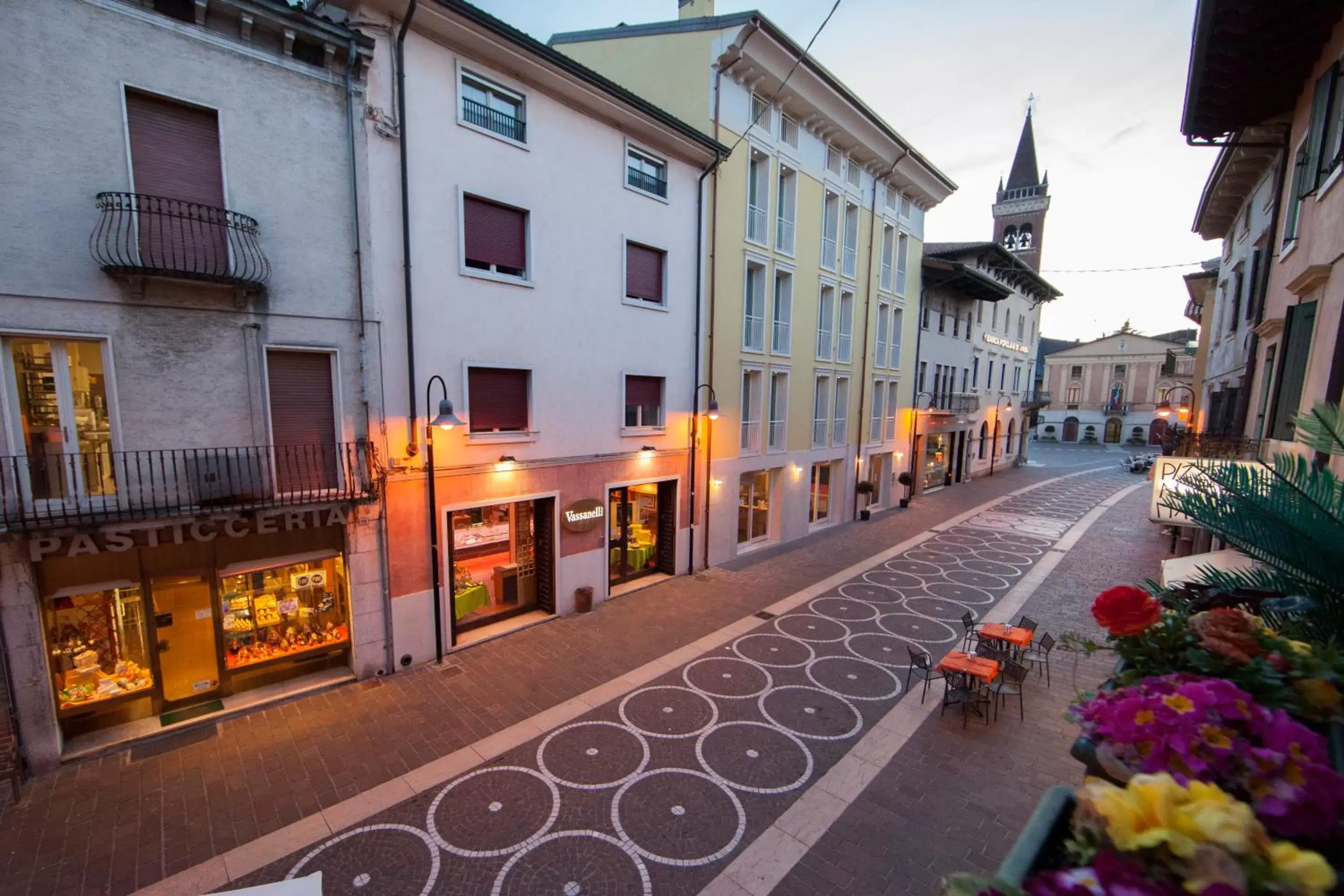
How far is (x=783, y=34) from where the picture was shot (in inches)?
595

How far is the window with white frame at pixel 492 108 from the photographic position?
10461 millimetres

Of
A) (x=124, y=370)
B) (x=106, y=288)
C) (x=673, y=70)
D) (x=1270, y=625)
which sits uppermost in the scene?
(x=673, y=70)

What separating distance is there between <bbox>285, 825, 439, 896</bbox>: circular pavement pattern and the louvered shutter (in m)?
7.47

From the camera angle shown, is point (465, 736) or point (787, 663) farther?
point (787, 663)

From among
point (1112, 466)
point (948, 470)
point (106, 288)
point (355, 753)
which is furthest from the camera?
point (1112, 466)

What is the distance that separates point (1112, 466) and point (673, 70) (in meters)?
45.4

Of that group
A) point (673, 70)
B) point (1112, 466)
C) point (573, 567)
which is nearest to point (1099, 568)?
point (573, 567)

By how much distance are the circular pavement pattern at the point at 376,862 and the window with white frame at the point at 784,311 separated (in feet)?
50.5

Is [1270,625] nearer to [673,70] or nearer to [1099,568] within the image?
[1099,568]

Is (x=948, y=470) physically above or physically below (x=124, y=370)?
below

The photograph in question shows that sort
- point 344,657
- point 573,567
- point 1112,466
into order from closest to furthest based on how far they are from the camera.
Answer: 1. point 344,657
2. point 573,567
3. point 1112,466

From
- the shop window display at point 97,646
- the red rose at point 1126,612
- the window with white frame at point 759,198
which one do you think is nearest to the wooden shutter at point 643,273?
the window with white frame at point 759,198

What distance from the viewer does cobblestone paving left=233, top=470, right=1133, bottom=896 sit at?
Answer: 19.4ft

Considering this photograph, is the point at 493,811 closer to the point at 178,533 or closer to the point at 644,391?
the point at 178,533
